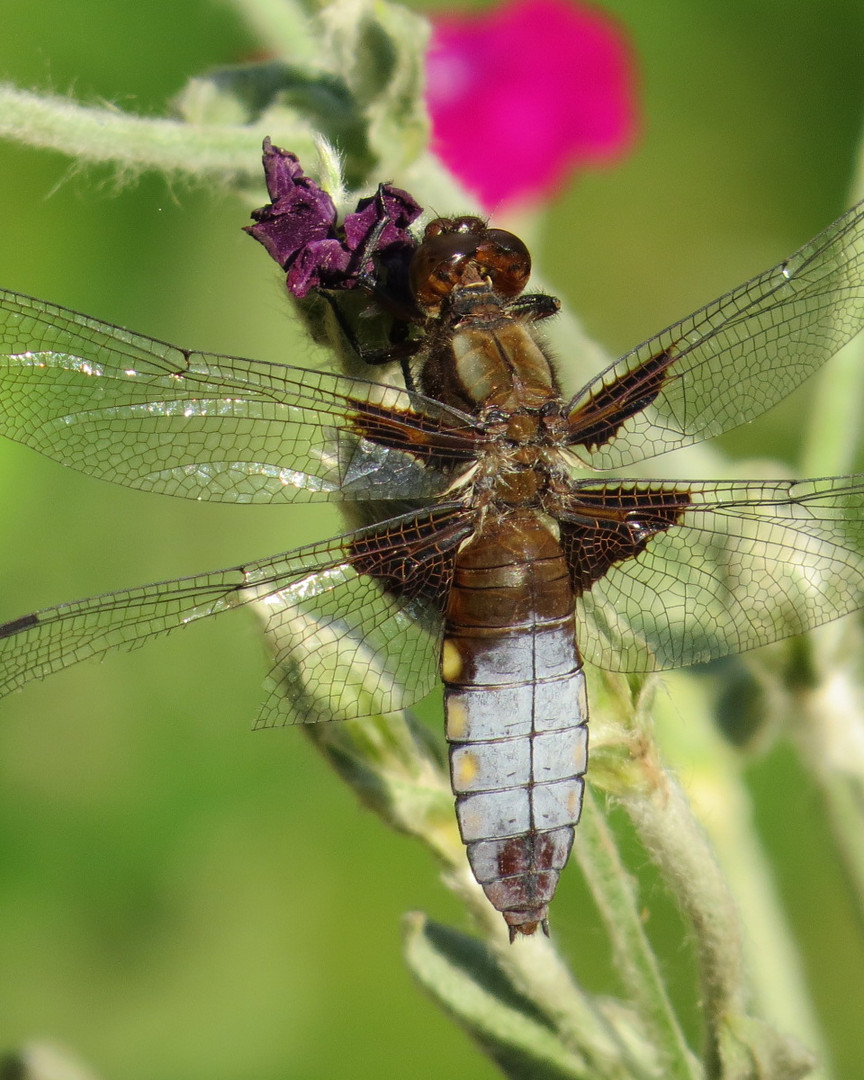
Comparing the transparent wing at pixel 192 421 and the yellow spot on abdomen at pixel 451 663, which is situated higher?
the transparent wing at pixel 192 421

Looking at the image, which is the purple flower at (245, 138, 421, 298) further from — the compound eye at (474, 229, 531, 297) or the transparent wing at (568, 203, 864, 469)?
the transparent wing at (568, 203, 864, 469)

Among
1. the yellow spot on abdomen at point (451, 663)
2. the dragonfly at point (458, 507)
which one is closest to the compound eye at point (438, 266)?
the dragonfly at point (458, 507)

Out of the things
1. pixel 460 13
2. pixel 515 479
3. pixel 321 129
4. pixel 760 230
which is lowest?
pixel 515 479

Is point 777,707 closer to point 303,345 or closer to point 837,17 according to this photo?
point 303,345

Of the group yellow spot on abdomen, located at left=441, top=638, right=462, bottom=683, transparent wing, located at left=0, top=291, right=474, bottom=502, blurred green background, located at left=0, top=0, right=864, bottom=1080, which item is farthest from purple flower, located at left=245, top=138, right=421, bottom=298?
blurred green background, located at left=0, top=0, right=864, bottom=1080

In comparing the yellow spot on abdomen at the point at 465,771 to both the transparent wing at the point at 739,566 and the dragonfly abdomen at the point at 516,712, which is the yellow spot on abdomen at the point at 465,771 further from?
the transparent wing at the point at 739,566

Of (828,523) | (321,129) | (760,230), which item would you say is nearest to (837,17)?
(760,230)
